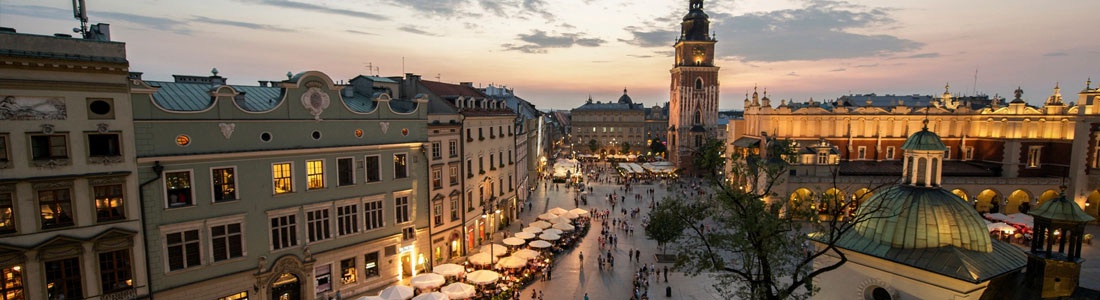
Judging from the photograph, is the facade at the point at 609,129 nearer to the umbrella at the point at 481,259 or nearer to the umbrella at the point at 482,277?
the umbrella at the point at 481,259

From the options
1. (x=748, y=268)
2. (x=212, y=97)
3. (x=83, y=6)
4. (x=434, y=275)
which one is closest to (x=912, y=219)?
(x=748, y=268)

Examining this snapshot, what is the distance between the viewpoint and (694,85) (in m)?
98.1

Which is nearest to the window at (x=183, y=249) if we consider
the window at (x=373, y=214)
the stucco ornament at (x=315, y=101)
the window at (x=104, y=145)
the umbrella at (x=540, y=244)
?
the window at (x=104, y=145)

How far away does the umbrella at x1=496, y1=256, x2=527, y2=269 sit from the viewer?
3155 cm

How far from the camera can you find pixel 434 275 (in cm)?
2806

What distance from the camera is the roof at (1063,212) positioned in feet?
48.9

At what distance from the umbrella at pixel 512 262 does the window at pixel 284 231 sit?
38.8 feet

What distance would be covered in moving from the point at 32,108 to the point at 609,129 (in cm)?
11461

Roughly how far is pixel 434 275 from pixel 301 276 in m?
6.58

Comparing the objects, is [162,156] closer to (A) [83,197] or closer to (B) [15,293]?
(A) [83,197]

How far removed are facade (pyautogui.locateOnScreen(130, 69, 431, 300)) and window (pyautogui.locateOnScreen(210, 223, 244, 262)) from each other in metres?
0.04

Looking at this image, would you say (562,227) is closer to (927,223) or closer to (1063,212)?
(927,223)

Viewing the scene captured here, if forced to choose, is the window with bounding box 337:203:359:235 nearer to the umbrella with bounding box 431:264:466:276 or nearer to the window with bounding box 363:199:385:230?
the window with bounding box 363:199:385:230

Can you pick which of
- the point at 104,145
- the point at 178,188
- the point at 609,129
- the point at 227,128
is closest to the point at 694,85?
Answer: the point at 609,129
